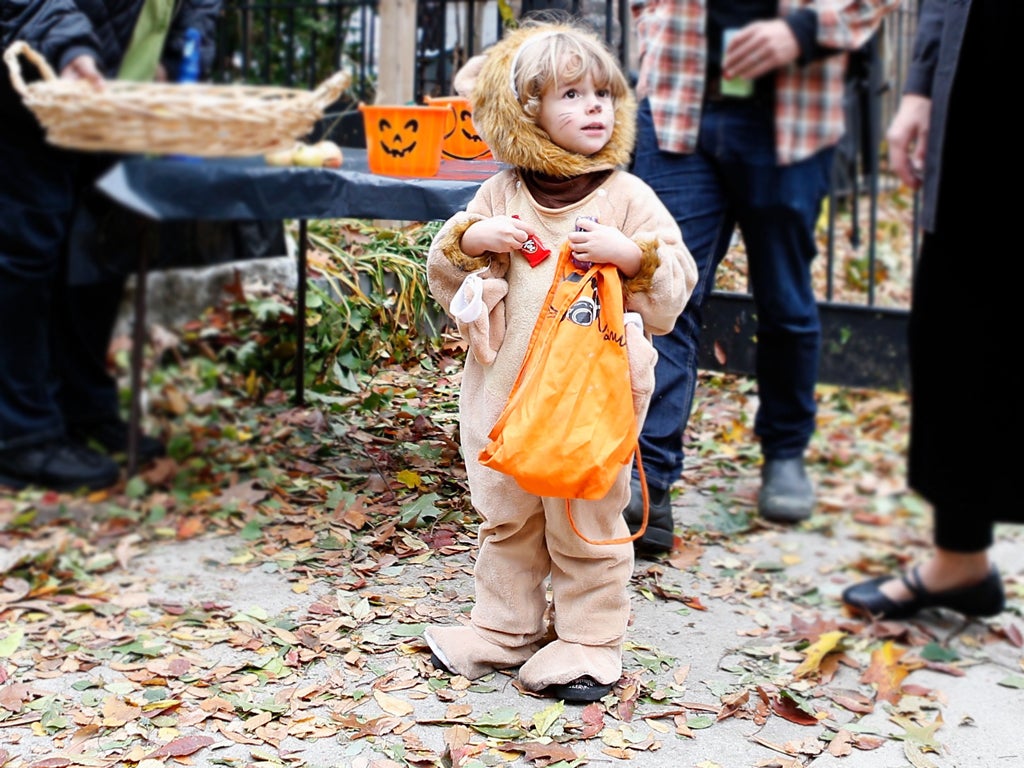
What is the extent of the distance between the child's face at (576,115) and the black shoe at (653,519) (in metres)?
0.86

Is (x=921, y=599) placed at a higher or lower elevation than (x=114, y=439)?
lower

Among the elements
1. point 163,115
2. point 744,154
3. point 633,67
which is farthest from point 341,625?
point 633,67

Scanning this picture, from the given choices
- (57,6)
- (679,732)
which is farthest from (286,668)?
(57,6)

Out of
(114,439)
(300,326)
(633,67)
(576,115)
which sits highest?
(633,67)

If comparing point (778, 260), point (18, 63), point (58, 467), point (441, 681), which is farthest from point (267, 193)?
point (778, 260)

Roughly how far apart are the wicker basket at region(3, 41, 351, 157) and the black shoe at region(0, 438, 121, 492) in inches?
21.5

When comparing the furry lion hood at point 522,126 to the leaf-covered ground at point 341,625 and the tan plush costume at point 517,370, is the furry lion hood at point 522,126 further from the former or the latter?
the leaf-covered ground at point 341,625

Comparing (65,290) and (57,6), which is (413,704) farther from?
(57,6)

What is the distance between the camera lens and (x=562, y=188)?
1.91 metres

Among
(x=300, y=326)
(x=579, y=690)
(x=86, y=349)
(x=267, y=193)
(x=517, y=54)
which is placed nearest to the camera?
(x=267, y=193)

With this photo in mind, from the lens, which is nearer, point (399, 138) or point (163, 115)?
point (163, 115)

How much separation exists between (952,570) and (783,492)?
53cm

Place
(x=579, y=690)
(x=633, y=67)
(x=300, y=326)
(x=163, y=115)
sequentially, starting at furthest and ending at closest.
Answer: (x=633, y=67)
(x=300, y=326)
(x=579, y=690)
(x=163, y=115)

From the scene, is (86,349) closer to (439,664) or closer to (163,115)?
(163,115)
